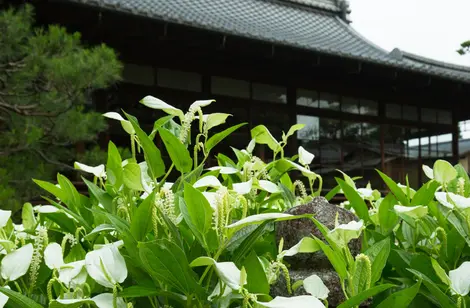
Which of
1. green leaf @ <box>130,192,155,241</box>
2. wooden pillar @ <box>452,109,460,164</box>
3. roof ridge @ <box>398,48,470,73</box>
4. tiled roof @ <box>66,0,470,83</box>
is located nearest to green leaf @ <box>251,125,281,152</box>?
green leaf @ <box>130,192,155,241</box>

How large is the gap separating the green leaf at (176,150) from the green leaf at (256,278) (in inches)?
6.4

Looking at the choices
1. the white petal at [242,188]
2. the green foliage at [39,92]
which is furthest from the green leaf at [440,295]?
the green foliage at [39,92]

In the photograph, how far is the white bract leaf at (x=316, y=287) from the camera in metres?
0.54

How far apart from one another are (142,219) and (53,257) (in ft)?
0.38

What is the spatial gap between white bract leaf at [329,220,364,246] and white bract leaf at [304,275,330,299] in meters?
0.06

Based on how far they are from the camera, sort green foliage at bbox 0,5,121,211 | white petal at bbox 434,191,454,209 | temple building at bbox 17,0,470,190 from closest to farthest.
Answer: white petal at bbox 434,191,454,209 < green foliage at bbox 0,5,121,211 < temple building at bbox 17,0,470,190

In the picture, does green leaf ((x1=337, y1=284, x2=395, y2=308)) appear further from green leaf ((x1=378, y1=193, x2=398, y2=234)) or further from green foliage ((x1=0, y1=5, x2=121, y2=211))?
green foliage ((x1=0, y1=5, x2=121, y2=211))

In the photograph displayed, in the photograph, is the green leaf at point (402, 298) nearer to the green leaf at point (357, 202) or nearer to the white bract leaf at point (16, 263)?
the green leaf at point (357, 202)

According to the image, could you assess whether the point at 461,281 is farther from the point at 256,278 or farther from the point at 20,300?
the point at 20,300

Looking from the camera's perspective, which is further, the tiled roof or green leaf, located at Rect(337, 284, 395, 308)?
the tiled roof

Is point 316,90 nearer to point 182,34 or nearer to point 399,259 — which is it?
point 182,34

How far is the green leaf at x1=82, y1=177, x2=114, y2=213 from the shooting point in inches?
27.1

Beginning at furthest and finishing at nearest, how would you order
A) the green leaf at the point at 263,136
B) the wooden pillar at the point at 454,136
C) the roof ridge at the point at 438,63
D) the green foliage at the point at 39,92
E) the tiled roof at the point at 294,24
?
1. the roof ridge at the point at 438,63
2. the wooden pillar at the point at 454,136
3. the tiled roof at the point at 294,24
4. the green foliage at the point at 39,92
5. the green leaf at the point at 263,136

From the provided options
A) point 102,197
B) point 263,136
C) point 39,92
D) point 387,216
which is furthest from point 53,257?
point 39,92
